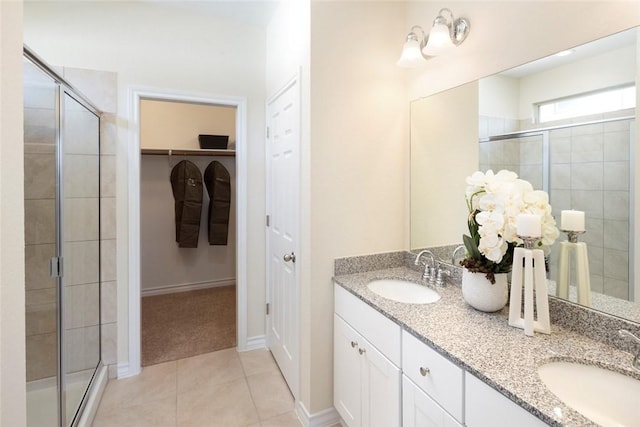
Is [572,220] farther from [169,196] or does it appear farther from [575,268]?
[169,196]

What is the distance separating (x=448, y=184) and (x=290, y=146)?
0.97m

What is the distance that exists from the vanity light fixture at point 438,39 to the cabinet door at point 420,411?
5.01ft

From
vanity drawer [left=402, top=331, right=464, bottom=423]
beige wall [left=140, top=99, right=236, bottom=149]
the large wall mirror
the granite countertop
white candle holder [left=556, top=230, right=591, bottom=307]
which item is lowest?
vanity drawer [left=402, top=331, right=464, bottom=423]

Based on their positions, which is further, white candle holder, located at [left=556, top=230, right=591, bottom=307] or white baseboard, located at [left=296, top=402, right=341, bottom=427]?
white baseboard, located at [left=296, top=402, right=341, bottom=427]

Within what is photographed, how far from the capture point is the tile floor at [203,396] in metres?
1.85

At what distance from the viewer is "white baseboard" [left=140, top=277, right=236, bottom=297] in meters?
3.84

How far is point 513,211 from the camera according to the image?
1176 mm

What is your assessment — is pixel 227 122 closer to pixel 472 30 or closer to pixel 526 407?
pixel 472 30

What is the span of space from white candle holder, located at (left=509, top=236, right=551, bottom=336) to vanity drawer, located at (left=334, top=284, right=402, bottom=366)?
1.45 feet

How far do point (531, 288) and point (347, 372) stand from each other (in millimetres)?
968

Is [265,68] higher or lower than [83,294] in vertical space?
higher

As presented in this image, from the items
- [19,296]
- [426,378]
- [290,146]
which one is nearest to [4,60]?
[19,296]

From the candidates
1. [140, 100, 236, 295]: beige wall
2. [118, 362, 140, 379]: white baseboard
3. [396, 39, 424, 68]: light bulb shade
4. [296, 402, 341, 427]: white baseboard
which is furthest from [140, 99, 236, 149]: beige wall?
[296, 402, 341, 427]: white baseboard

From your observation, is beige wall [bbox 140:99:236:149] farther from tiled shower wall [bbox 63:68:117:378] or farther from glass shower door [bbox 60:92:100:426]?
glass shower door [bbox 60:92:100:426]
